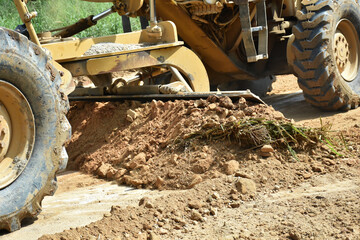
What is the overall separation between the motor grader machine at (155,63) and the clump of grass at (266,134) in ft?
3.13

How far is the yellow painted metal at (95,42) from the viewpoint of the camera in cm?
521

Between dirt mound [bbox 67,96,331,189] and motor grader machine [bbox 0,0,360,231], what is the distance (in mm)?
303

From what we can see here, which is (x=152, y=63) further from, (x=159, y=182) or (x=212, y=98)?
(x=159, y=182)

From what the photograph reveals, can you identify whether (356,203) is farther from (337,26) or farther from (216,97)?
(337,26)

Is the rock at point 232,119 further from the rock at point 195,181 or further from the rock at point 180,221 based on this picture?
the rock at point 180,221

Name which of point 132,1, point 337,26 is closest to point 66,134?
point 132,1

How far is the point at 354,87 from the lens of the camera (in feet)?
24.0

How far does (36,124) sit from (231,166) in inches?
58.9

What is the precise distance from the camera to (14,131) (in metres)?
3.76

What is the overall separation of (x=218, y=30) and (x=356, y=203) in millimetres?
3821

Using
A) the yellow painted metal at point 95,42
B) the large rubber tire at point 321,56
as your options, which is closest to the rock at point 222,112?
the yellow painted metal at point 95,42

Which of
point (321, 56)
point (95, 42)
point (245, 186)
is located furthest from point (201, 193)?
point (321, 56)

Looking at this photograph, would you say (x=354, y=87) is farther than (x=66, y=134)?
Yes

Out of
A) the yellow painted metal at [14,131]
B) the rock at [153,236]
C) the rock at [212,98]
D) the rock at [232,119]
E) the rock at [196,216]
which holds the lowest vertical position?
the rock at [196,216]
